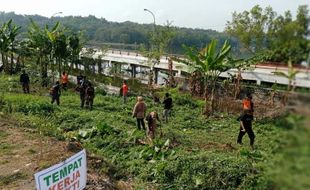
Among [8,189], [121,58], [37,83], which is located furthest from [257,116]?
[121,58]

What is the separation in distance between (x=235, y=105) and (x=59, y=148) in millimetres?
9477

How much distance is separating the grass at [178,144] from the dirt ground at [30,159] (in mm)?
480

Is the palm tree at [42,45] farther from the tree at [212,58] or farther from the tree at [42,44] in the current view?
the tree at [212,58]

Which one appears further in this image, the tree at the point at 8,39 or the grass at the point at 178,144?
the tree at the point at 8,39

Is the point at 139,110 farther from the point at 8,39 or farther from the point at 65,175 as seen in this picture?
the point at 8,39

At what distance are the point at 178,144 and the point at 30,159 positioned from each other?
4233 mm

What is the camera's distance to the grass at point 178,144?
13.8ft

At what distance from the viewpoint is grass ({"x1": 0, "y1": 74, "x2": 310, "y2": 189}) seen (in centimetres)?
420

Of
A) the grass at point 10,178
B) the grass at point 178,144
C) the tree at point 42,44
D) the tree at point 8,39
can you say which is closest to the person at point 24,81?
the grass at point 178,144

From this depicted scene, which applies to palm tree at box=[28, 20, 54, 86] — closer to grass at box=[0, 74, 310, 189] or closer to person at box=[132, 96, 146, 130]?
grass at box=[0, 74, 310, 189]

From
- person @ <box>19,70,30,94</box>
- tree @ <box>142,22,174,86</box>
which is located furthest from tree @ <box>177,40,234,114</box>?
tree @ <box>142,22,174,86</box>

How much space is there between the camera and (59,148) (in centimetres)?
1191

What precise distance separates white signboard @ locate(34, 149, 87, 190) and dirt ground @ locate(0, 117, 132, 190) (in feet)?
8.07

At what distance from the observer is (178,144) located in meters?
12.9
